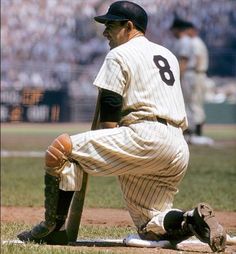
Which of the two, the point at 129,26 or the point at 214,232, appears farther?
the point at 129,26

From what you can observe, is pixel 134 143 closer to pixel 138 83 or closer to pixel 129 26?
pixel 138 83

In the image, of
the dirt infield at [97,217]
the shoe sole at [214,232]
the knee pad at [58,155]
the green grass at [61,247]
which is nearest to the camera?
the green grass at [61,247]

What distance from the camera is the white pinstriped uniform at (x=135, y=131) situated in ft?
14.1

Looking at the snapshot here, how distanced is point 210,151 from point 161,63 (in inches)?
364

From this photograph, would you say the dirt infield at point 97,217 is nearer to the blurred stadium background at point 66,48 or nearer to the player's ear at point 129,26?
the player's ear at point 129,26

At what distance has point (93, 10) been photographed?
22.0 metres

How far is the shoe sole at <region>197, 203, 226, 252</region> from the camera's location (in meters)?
4.12

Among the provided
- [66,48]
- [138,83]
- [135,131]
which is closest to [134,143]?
[135,131]

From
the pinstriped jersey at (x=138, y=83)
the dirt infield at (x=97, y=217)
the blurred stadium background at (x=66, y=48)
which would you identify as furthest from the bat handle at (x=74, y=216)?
the blurred stadium background at (x=66, y=48)

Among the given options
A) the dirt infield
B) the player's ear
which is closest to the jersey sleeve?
the player's ear

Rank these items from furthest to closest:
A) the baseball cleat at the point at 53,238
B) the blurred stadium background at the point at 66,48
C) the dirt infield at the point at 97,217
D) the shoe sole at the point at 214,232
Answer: the blurred stadium background at the point at 66,48
the dirt infield at the point at 97,217
the baseball cleat at the point at 53,238
the shoe sole at the point at 214,232

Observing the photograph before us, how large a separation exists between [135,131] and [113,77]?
0.99 feet

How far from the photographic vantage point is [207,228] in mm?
4223

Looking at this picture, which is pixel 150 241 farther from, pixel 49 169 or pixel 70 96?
pixel 70 96
